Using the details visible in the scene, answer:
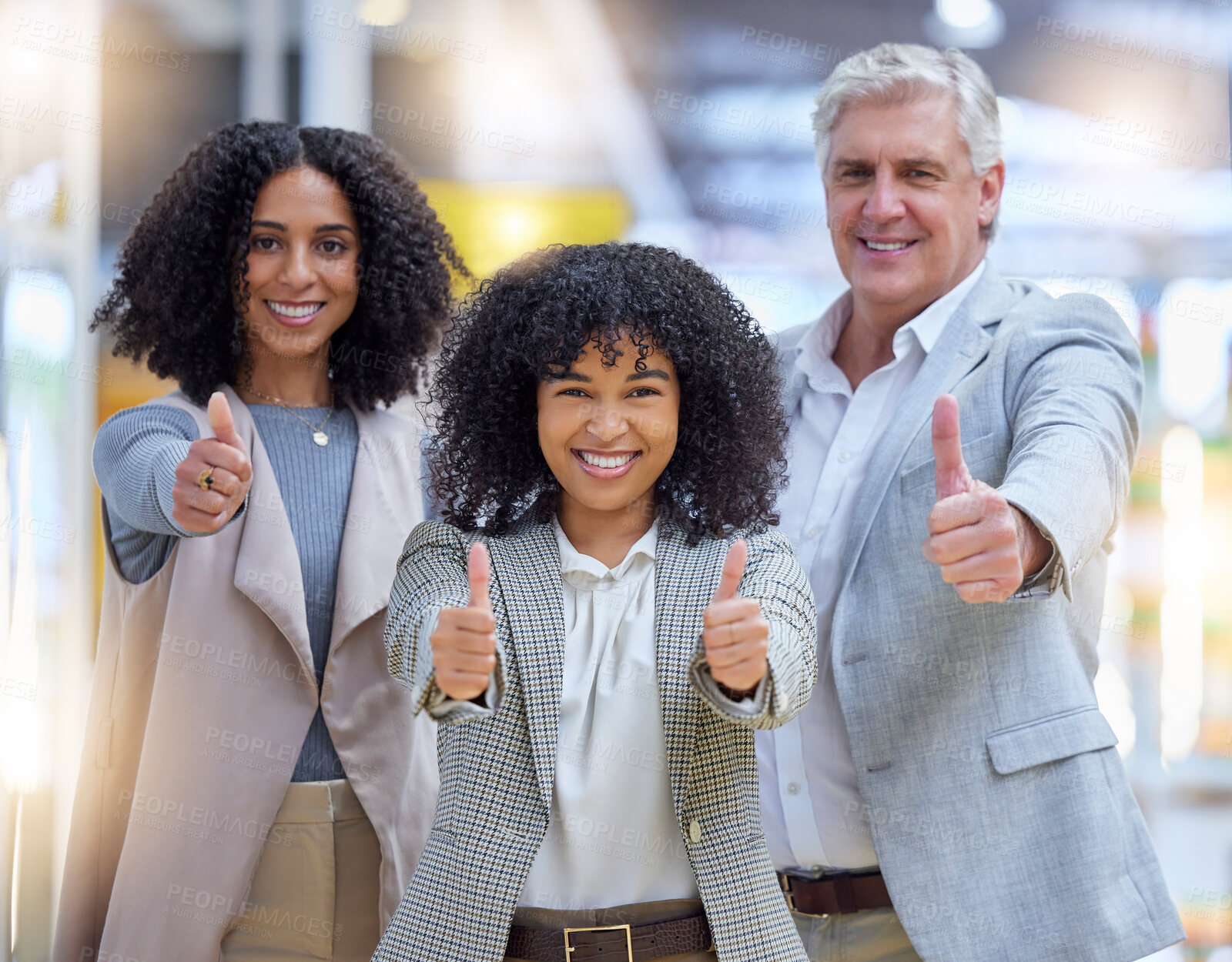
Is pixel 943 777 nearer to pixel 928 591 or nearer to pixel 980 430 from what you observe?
pixel 928 591

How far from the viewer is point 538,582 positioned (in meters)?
1.58

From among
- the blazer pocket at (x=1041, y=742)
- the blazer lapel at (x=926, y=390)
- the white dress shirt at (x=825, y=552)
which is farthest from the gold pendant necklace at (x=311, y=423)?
the blazer pocket at (x=1041, y=742)

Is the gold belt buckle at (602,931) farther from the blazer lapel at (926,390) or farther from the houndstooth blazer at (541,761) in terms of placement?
the blazer lapel at (926,390)

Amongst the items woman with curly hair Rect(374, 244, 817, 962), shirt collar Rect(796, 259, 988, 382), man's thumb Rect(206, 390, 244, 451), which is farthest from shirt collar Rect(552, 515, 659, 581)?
shirt collar Rect(796, 259, 988, 382)

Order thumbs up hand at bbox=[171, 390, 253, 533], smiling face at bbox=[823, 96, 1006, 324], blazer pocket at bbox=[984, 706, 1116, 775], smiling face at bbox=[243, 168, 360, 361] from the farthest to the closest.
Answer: smiling face at bbox=[823, 96, 1006, 324], smiling face at bbox=[243, 168, 360, 361], blazer pocket at bbox=[984, 706, 1116, 775], thumbs up hand at bbox=[171, 390, 253, 533]

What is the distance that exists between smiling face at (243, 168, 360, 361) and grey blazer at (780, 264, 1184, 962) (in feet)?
3.26

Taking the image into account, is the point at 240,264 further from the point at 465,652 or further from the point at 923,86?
the point at 923,86

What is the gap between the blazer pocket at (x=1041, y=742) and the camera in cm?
173

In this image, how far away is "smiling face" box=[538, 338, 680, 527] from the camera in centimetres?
161

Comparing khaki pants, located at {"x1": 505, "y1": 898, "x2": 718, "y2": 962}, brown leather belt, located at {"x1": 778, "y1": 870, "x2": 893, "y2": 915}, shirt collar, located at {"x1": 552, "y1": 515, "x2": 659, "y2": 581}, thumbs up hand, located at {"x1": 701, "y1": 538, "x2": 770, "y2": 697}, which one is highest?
shirt collar, located at {"x1": 552, "y1": 515, "x2": 659, "y2": 581}

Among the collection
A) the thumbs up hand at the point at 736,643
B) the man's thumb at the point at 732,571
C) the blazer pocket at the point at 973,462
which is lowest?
the thumbs up hand at the point at 736,643

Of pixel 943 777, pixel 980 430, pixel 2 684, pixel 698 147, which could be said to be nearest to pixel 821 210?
pixel 698 147

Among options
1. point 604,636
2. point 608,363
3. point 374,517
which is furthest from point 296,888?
point 608,363

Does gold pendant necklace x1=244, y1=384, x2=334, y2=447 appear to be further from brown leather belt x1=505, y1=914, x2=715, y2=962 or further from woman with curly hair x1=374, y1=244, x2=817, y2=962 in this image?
brown leather belt x1=505, y1=914, x2=715, y2=962
